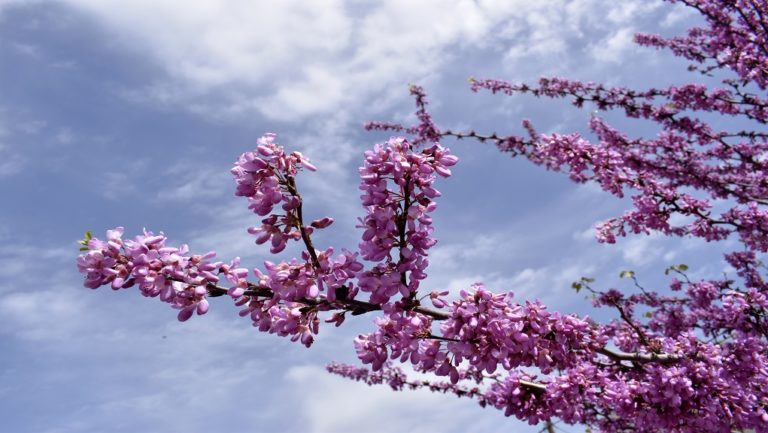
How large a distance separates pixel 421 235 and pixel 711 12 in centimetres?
1023

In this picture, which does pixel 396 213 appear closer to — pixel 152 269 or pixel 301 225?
pixel 301 225

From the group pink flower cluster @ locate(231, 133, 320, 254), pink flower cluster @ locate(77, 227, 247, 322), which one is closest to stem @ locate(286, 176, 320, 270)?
pink flower cluster @ locate(231, 133, 320, 254)

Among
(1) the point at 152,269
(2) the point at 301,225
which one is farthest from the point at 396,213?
(1) the point at 152,269

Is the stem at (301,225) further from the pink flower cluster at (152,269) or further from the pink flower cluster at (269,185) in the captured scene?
the pink flower cluster at (152,269)

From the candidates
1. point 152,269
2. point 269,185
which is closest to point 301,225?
point 269,185

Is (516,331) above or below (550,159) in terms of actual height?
below

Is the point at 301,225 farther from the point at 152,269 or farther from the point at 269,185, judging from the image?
the point at 152,269

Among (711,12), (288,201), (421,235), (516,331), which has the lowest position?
(516,331)

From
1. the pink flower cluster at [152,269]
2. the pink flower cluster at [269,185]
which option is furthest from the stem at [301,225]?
the pink flower cluster at [152,269]

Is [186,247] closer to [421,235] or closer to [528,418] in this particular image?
[421,235]

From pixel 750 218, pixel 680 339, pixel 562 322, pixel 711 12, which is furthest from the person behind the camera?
pixel 711 12

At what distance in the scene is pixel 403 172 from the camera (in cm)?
330

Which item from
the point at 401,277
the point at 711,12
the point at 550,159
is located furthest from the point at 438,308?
the point at 711,12

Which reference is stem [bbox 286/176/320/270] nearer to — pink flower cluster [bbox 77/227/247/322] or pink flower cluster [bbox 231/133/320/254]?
pink flower cluster [bbox 231/133/320/254]
